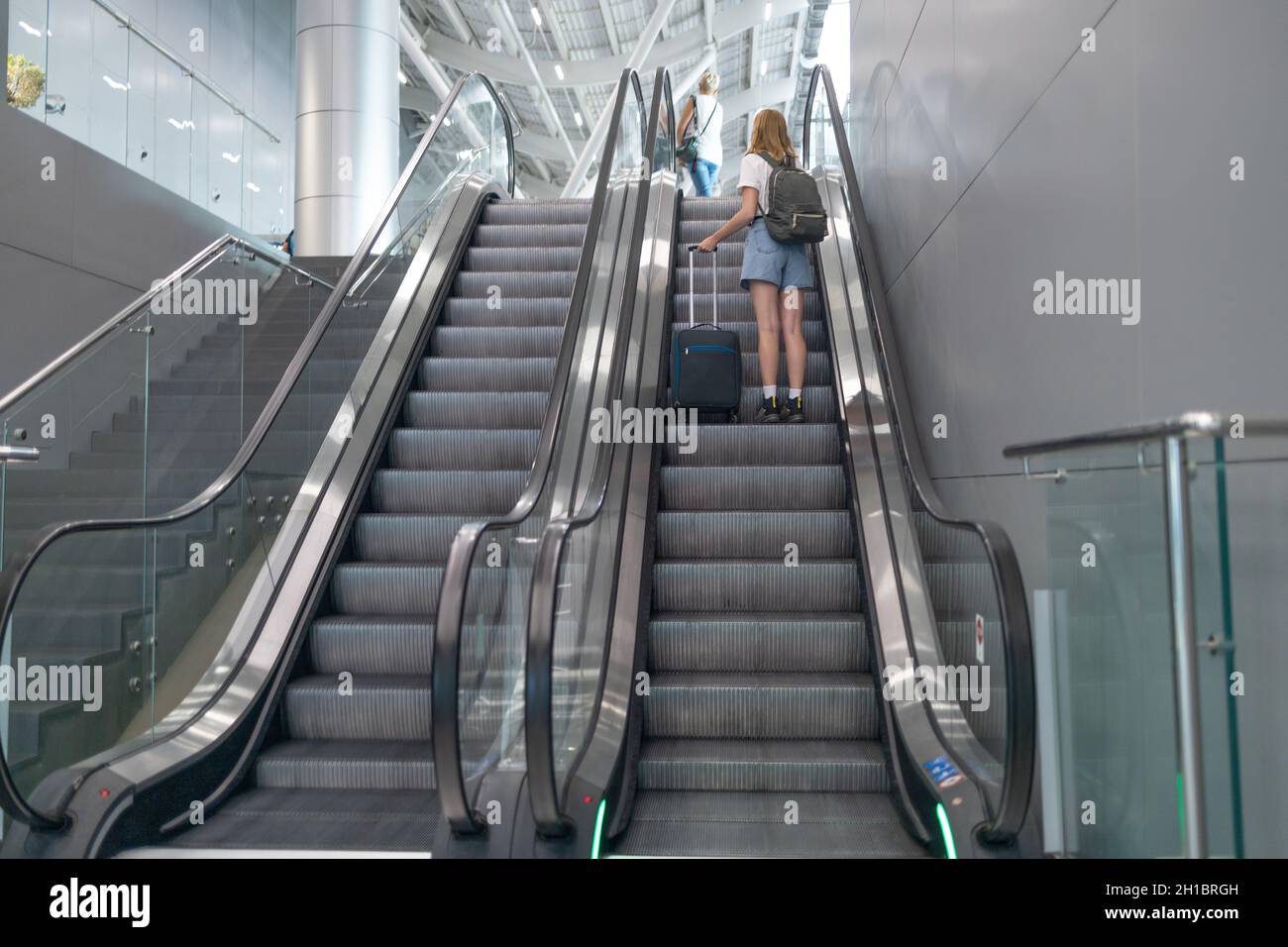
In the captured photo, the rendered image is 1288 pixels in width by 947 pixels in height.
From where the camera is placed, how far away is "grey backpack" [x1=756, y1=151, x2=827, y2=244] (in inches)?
227

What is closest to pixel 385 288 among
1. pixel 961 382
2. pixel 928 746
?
pixel 961 382

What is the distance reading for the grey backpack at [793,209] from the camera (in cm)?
577

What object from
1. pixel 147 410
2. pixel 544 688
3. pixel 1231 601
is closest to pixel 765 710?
pixel 544 688

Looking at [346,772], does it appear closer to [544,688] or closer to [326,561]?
[326,561]

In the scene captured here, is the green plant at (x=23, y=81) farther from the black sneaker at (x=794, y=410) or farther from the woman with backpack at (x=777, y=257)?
the black sneaker at (x=794, y=410)

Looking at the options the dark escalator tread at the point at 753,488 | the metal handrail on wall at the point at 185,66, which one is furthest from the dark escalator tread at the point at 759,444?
the metal handrail on wall at the point at 185,66

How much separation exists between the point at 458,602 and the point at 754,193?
383 centimetres

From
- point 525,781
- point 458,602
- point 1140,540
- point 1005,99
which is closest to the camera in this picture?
point 1140,540

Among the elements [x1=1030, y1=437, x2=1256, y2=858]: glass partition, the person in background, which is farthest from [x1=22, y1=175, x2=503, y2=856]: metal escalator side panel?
the person in background

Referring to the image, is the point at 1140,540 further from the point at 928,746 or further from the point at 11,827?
the point at 11,827

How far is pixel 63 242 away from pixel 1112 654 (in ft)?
24.0

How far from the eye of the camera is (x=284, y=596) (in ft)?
14.7

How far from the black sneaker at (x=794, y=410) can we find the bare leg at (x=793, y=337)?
0.09 m

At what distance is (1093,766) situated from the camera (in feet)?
8.16
